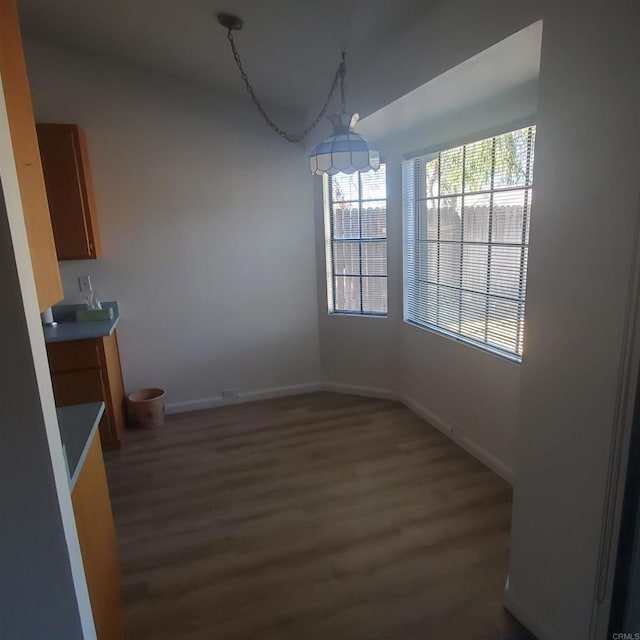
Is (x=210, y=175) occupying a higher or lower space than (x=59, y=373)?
higher

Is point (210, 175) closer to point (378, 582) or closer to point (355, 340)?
point (355, 340)

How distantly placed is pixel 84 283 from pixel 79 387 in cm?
88

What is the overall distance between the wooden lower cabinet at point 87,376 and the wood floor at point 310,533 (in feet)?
0.82

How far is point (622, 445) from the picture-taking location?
1.30 meters

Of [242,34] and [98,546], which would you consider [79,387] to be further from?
[242,34]

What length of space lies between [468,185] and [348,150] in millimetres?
1048

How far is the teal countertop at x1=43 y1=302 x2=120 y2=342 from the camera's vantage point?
2.96m

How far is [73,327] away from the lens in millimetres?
3223

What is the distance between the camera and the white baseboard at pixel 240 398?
3916 mm

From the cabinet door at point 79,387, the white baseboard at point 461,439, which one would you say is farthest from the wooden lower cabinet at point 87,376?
the white baseboard at point 461,439

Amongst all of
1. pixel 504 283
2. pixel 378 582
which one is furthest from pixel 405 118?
pixel 378 582

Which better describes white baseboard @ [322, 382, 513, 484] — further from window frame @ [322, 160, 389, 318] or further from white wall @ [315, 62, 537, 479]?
window frame @ [322, 160, 389, 318]

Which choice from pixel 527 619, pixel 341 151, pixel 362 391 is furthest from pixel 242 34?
pixel 527 619

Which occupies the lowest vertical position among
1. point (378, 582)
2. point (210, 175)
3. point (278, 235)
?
point (378, 582)
